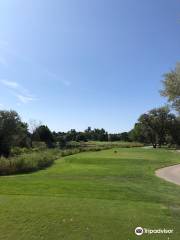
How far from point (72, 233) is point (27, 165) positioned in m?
18.2

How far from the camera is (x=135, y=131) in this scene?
9394 cm

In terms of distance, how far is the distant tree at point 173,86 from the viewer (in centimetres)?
1714

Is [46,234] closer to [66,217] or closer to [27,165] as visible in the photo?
[66,217]

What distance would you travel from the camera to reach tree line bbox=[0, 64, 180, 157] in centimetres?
1802

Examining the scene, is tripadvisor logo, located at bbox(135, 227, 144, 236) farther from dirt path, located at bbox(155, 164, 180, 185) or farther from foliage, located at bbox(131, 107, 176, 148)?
foliage, located at bbox(131, 107, 176, 148)

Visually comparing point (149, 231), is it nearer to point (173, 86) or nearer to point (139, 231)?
point (139, 231)

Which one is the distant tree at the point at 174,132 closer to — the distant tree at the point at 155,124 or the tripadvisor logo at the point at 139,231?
the distant tree at the point at 155,124

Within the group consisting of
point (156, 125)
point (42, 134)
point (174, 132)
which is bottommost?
point (174, 132)

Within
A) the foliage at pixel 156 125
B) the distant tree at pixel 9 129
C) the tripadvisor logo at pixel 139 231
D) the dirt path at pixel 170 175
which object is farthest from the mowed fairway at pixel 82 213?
the foliage at pixel 156 125

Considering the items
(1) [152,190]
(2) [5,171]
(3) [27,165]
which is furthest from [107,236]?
(3) [27,165]

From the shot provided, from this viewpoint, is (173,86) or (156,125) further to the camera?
(156,125)

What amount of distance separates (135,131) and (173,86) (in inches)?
3050

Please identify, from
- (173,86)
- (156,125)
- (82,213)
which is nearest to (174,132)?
(156,125)

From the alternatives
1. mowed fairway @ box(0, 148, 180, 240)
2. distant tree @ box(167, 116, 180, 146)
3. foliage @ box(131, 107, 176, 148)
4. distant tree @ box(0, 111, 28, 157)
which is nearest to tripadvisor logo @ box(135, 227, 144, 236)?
mowed fairway @ box(0, 148, 180, 240)
